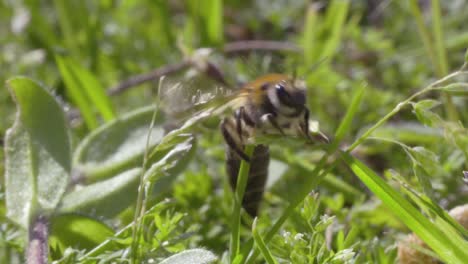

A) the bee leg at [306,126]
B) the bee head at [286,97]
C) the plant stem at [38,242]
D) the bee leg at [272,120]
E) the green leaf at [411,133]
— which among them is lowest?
the green leaf at [411,133]

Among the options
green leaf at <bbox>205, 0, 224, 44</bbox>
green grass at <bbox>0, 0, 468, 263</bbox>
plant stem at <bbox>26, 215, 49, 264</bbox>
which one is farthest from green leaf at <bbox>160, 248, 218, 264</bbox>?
green leaf at <bbox>205, 0, 224, 44</bbox>

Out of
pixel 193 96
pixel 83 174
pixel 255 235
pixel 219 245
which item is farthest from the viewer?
pixel 83 174

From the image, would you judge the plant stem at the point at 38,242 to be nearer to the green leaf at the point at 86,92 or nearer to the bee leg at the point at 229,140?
the bee leg at the point at 229,140

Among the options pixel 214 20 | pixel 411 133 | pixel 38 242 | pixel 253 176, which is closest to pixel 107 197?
pixel 38 242

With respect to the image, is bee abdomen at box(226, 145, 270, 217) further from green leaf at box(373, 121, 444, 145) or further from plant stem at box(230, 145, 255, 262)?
green leaf at box(373, 121, 444, 145)

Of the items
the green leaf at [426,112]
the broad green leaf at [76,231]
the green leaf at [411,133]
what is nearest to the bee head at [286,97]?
the green leaf at [426,112]

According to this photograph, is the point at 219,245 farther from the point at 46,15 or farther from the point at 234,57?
the point at 46,15

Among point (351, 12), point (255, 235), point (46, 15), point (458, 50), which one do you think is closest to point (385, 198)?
point (255, 235)
